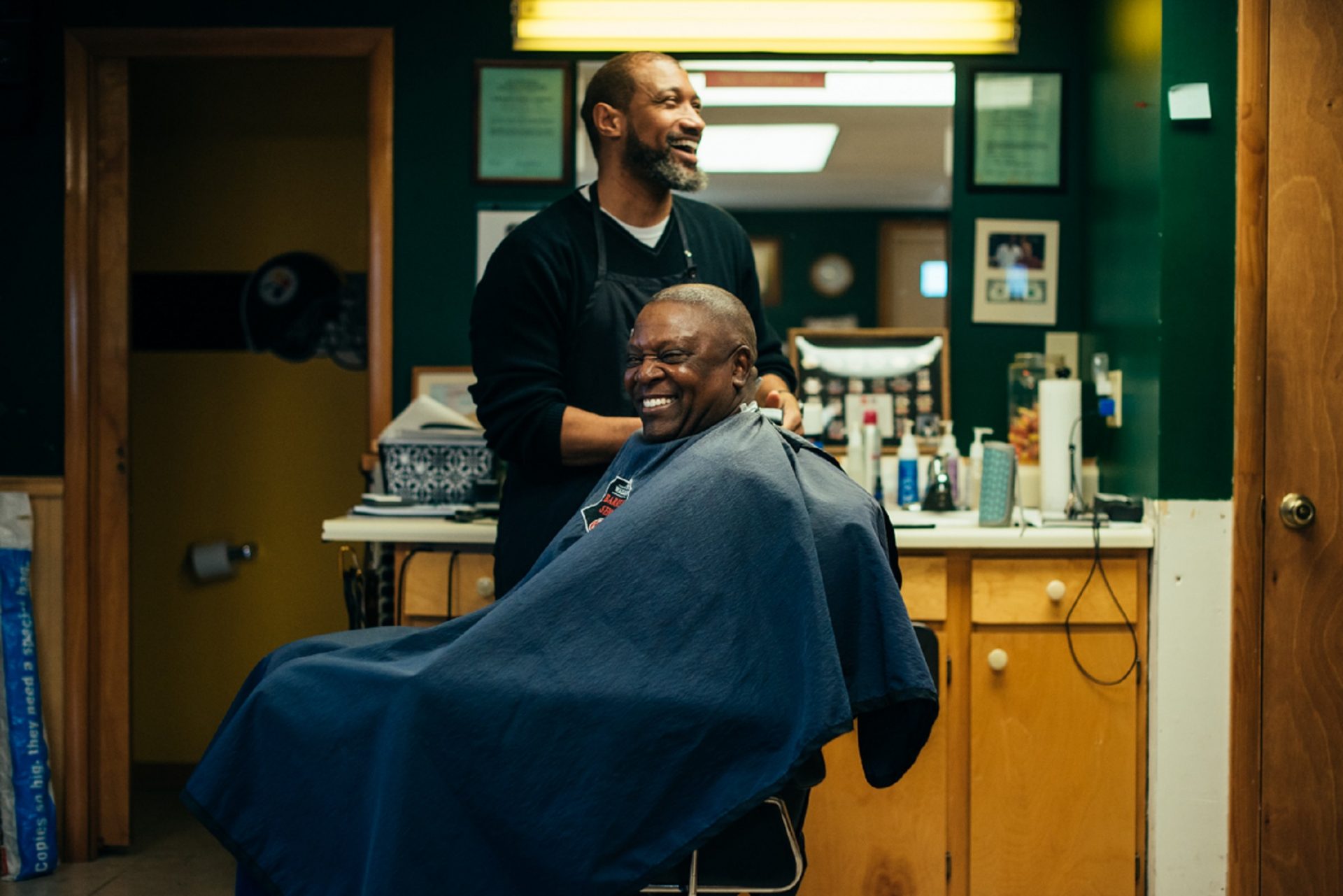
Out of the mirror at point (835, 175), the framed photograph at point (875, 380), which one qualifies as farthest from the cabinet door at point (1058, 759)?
the mirror at point (835, 175)

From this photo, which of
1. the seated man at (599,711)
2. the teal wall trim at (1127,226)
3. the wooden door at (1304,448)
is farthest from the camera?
the teal wall trim at (1127,226)

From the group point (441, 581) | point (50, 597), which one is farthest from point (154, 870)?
point (441, 581)

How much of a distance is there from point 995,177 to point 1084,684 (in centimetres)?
134

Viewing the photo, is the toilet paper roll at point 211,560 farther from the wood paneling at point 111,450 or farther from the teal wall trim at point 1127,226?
the teal wall trim at point 1127,226

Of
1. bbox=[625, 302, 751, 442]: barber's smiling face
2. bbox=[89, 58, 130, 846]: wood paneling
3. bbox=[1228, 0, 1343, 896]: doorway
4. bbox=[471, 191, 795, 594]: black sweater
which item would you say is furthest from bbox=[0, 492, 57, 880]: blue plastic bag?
bbox=[1228, 0, 1343, 896]: doorway

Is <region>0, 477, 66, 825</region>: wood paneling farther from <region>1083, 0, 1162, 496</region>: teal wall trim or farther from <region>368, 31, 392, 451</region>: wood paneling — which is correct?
<region>1083, 0, 1162, 496</region>: teal wall trim

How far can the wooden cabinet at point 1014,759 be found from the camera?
2.50 meters

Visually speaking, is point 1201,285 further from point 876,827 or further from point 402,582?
point 402,582

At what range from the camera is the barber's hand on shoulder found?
2.03 meters

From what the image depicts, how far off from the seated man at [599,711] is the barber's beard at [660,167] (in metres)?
0.80

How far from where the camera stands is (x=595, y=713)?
1393 millimetres

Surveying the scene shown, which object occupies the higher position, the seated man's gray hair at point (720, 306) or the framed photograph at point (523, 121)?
the framed photograph at point (523, 121)

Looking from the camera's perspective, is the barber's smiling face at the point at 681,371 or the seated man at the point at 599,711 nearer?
the seated man at the point at 599,711

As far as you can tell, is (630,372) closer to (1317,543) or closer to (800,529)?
(800,529)
